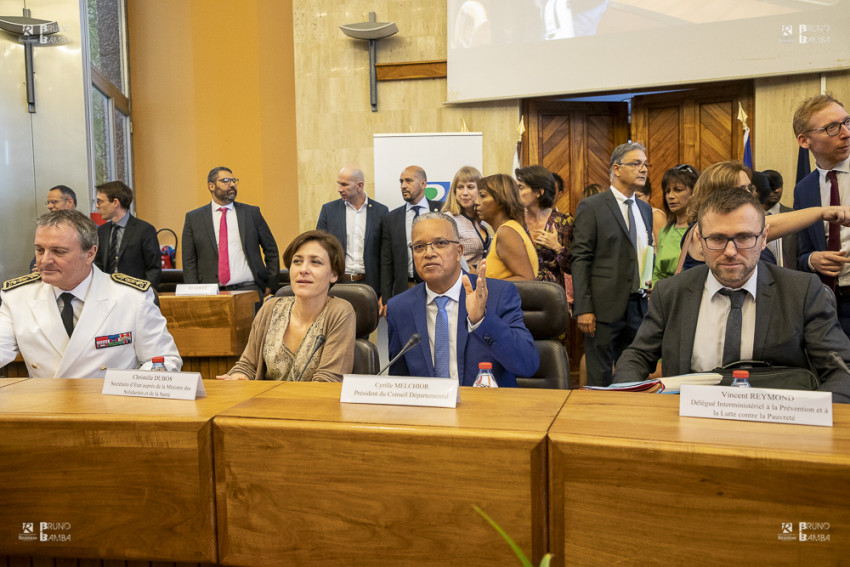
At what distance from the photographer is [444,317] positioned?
7.55 ft

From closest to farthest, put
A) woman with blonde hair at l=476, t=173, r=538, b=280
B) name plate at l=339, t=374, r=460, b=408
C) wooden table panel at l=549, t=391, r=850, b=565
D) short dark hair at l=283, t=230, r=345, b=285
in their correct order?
1. wooden table panel at l=549, t=391, r=850, b=565
2. name plate at l=339, t=374, r=460, b=408
3. short dark hair at l=283, t=230, r=345, b=285
4. woman with blonde hair at l=476, t=173, r=538, b=280

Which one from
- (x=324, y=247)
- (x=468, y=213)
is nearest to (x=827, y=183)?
(x=324, y=247)

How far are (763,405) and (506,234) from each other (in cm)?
195

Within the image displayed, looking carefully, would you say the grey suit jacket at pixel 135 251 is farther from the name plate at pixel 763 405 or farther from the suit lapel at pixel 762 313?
the name plate at pixel 763 405

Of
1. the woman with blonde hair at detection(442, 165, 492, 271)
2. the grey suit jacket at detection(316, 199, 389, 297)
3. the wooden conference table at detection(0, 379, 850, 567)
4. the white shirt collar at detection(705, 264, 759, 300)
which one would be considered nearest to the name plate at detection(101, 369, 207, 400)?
the wooden conference table at detection(0, 379, 850, 567)

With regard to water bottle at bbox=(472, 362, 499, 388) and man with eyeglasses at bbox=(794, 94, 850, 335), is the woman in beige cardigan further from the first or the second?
man with eyeglasses at bbox=(794, 94, 850, 335)

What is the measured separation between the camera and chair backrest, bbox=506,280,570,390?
2.35 meters

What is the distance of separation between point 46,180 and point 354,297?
489 centimetres

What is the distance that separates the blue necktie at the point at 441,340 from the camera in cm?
225

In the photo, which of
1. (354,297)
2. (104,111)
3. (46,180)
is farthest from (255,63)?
(354,297)

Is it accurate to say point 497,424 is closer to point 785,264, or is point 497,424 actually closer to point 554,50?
point 785,264

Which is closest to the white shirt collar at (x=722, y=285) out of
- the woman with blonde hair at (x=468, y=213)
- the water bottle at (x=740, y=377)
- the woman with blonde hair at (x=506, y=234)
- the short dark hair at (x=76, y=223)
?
the water bottle at (x=740, y=377)

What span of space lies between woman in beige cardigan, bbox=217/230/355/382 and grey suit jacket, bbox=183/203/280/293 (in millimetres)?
2537

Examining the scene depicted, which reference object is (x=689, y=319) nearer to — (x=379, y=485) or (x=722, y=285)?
(x=722, y=285)
